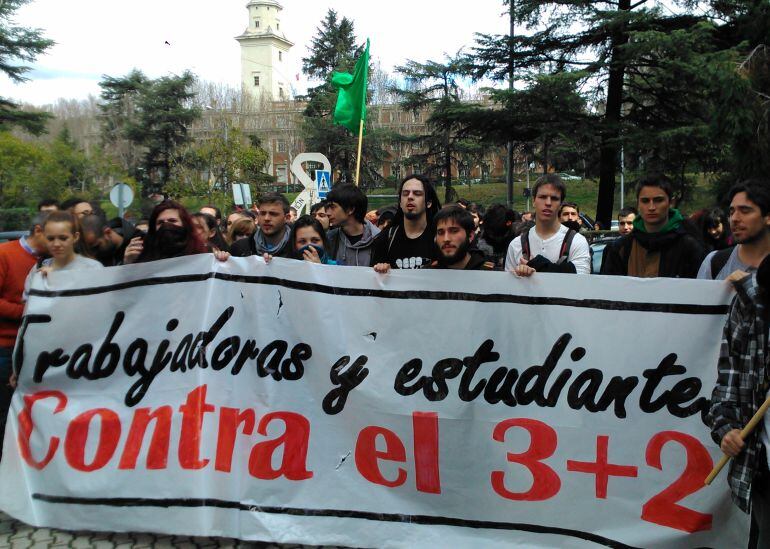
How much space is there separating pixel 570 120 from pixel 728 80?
6916 millimetres

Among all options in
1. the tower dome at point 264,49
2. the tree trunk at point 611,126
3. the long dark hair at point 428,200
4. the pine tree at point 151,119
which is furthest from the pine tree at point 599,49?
the tower dome at point 264,49

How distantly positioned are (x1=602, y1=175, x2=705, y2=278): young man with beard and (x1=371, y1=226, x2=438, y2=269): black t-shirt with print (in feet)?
3.32

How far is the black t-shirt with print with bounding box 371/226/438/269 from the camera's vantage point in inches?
173

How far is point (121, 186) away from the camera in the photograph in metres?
16.2

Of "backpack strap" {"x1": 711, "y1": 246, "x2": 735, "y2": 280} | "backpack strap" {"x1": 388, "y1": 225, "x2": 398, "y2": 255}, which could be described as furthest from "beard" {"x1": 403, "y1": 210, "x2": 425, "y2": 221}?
"backpack strap" {"x1": 711, "y1": 246, "x2": 735, "y2": 280}

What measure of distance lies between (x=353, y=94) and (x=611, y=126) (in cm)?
1167

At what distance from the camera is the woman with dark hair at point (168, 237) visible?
425 cm

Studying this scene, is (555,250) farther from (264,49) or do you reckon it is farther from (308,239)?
(264,49)

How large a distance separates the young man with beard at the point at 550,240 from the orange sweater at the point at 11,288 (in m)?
2.77

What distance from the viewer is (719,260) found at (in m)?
3.52

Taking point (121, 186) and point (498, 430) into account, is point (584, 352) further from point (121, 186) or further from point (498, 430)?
point (121, 186)

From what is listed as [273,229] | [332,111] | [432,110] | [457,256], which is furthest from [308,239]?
[332,111]

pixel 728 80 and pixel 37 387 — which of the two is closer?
pixel 37 387

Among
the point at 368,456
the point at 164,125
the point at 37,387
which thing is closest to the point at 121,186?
the point at 37,387
